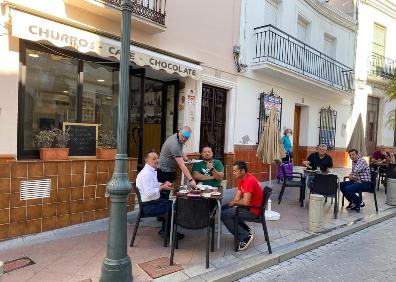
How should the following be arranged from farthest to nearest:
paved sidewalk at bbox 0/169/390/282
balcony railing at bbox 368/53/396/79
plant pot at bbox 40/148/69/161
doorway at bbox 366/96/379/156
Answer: doorway at bbox 366/96/379/156 < balcony railing at bbox 368/53/396/79 < plant pot at bbox 40/148/69/161 < paved sidewalk at bbox 0/169/390/282

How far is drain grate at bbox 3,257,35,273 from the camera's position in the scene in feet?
14.4

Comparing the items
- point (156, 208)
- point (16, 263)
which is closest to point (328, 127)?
point (156, 208)

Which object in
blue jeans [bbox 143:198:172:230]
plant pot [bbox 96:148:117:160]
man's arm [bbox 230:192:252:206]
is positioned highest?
plant pot [bbox 96:148:117:160]

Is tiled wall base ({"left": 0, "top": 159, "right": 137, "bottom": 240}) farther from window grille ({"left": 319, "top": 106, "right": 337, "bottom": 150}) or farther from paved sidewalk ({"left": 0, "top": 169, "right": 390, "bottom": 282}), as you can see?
window grille ({"left": 319, "top": 106, "right": 337, "bottom": 150})

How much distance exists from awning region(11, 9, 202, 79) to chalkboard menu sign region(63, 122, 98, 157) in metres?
1.45

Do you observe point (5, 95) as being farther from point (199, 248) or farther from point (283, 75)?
point (283, 75)

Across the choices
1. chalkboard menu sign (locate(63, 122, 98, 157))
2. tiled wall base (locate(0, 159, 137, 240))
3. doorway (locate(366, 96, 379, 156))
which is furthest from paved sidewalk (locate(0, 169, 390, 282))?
doorway (locate(366, 96, 379, 156))

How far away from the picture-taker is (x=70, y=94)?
21.9 feet

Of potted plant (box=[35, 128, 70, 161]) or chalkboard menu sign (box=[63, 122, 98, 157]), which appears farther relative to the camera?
chalkboard menu sign (box=[63, 122, 98, 157])

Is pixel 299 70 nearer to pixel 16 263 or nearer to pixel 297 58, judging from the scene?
pixel 297 58

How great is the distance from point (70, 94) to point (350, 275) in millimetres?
5810

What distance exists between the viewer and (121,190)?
3881 mm

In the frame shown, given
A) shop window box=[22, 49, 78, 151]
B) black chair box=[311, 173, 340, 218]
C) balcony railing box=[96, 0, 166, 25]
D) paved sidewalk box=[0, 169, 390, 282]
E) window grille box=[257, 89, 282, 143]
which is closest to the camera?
paved sidewalk box=[0, 169, 390, 282]

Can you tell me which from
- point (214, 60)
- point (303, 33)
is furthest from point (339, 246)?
point (303, 33)
